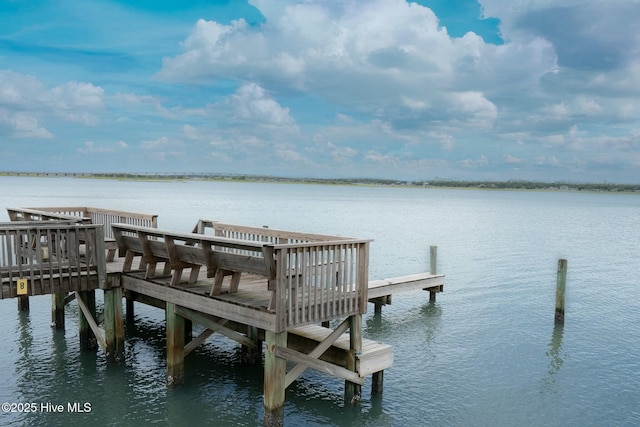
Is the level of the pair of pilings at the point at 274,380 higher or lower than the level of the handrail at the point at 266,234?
lower

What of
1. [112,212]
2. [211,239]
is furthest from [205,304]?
[112,212]

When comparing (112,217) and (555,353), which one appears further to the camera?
(112,217)

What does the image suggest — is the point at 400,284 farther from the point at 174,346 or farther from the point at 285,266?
the point at 285,266

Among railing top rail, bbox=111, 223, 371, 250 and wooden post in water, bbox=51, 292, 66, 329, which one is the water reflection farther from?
wooden post in water, bbox=51, 292, 66, 329

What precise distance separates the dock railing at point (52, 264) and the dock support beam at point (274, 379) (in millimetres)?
3919

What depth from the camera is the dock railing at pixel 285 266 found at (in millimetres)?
7480

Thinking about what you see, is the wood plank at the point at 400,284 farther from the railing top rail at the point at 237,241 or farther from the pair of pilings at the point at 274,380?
the pair of pilings at the point at 274,380

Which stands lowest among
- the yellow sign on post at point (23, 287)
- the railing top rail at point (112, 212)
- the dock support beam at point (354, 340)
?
the dock support beam at point (354, 340)

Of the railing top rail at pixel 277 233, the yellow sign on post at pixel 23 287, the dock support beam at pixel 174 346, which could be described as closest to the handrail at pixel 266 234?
the railing top rail at pixel 277 233

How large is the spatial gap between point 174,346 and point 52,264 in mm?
2567

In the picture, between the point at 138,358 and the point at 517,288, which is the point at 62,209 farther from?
the point at 517,288

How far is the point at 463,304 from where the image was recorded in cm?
1741

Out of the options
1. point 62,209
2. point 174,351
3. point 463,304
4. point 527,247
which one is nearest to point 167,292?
point 174,351

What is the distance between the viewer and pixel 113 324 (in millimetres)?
10172
